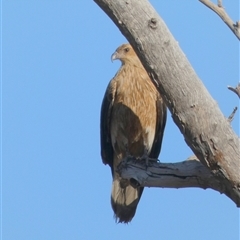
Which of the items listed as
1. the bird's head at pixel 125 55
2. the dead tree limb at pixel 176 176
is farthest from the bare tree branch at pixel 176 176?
the bird's head at pixel 125 55

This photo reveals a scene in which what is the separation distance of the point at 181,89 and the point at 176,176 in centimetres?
97

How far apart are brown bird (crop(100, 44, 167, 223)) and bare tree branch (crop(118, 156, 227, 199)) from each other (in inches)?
44.0

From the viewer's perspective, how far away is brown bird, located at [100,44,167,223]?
269 inches

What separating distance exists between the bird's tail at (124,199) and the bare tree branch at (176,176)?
958 millimetres

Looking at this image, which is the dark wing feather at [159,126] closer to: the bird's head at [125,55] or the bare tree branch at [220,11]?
the bird's head at [125,55]

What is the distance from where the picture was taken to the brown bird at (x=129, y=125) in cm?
684

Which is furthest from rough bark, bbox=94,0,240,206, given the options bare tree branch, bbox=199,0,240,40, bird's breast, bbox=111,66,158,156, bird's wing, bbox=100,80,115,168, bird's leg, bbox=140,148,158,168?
bird's wing, bbox=100,80,115,168

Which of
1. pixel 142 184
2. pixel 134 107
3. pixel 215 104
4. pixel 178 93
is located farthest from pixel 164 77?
pixel 134 107

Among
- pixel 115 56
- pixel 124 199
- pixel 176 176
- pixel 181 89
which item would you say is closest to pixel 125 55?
pixel 115 56

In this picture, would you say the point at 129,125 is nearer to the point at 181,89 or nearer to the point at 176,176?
the point at 176,176

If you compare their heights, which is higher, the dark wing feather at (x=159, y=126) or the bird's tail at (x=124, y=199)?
the dark wing feather at (x=159, y=126)

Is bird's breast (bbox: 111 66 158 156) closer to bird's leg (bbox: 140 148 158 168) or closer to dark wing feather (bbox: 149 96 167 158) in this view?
dark wing feather (bbox: 149 96 167 158)

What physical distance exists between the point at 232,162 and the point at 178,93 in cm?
55

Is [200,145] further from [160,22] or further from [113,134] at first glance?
[113,134]
